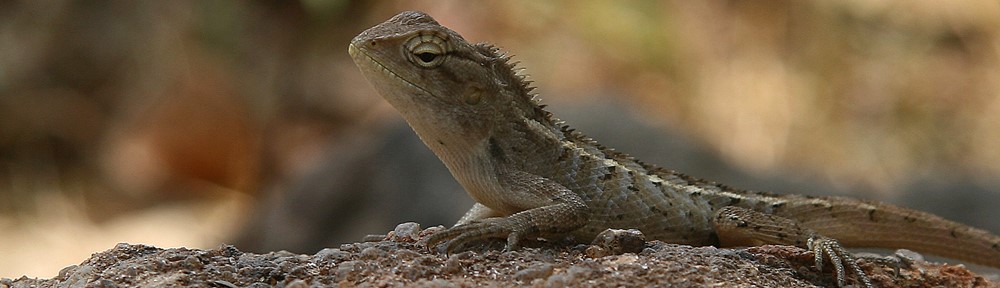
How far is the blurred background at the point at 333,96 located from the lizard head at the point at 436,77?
5.34 meters

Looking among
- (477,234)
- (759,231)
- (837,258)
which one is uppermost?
(759,231)

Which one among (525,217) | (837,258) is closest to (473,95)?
(525,217)

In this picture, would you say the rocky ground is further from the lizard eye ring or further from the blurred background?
the blurred background

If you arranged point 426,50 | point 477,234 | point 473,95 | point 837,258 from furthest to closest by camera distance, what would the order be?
point 473,95 → point 426,50 → point 837,258 → point 477,234

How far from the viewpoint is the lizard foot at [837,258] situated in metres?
3.81

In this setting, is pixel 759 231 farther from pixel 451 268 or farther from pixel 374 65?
pixel 374 65

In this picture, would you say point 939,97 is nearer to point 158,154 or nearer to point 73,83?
point 158,154

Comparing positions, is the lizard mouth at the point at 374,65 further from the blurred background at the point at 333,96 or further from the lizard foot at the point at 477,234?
the blurred background at the point at 333,96

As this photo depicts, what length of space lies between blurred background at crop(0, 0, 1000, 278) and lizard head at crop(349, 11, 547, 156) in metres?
5.34

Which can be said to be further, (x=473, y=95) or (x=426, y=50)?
(x=473, y=95)

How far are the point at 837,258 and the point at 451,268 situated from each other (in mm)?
1576

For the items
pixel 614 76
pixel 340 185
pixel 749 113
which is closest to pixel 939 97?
pixel 749 113

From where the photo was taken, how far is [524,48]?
11.0m

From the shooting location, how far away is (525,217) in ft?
12.4
